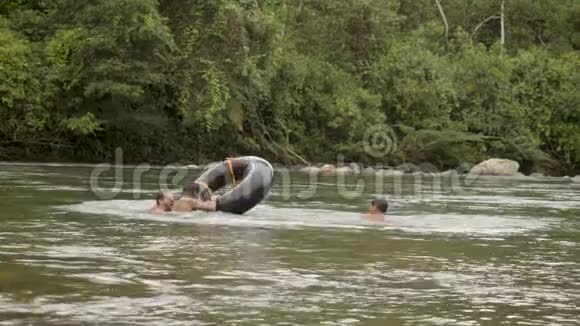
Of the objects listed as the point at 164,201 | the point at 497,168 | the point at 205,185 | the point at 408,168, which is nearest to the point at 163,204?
the point at 164,201

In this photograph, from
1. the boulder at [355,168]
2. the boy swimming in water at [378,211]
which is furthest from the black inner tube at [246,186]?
the boulder at [355,168]

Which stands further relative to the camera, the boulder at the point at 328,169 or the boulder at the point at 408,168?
the boulder at the point at 408,168

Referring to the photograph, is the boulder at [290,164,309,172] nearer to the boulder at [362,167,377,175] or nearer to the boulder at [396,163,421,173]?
the boulder at [362,167,377,175]

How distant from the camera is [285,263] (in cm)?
1203

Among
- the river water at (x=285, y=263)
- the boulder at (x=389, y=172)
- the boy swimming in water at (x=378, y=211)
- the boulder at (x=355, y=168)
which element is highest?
the boulder at (x=355, y=168)

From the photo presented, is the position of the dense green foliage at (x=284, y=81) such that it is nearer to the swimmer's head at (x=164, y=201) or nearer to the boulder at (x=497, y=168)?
the boulder at (x=497, y=168)

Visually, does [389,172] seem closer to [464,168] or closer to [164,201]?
[464,168]

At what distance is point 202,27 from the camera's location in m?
37.5

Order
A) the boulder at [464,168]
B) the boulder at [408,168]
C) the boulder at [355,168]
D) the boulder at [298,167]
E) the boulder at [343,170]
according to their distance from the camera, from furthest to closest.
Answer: the boulder at [464,168] → the boulder at [408,168] → the boulder at [298,167] → the boulder at [355,168] → the boulder at [343,170]

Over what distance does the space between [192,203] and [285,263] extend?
286 inches

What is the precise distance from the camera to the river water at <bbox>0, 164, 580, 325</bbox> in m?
8.78

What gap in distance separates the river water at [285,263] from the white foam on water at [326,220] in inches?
1.4

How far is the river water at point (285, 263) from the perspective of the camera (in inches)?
346

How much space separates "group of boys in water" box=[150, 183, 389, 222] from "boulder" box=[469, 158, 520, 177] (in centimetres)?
2516
